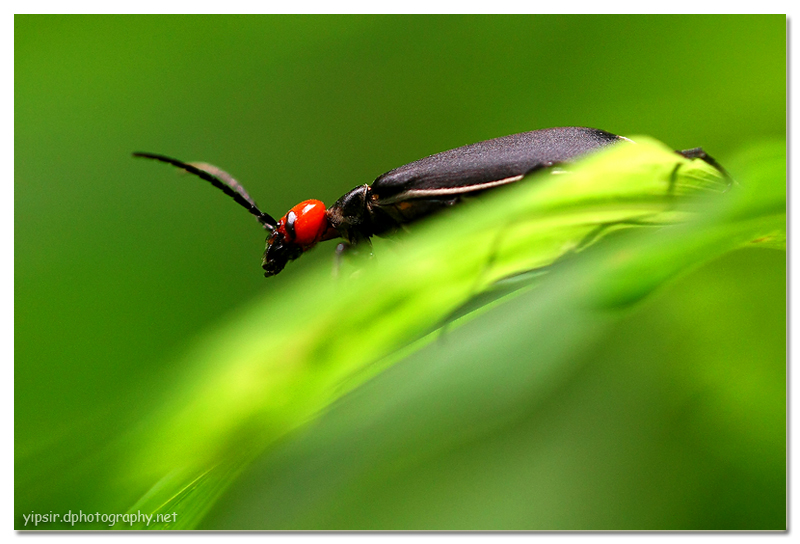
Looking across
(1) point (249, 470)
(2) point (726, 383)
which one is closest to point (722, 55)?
(2) point (726, 383)

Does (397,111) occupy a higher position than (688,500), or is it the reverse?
(397,111)

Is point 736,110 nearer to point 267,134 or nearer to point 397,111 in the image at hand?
point 397,111

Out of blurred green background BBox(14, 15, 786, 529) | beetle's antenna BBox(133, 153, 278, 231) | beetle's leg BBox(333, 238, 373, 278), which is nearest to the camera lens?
blurred green background BBox(14, 15, 786, 529)

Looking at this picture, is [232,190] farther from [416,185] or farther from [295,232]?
[416,185]

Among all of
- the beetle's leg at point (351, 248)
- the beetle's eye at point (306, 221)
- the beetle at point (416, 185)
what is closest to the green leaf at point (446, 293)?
the beetle at point (416, 185)

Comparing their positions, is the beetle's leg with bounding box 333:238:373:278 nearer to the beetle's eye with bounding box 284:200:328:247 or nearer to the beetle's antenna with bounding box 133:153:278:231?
the beetle's eye with bounding box 284:200:328:247

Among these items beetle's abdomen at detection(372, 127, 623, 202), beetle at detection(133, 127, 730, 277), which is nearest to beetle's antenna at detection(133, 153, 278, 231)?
beetle at detection(133, 127, 730, 277)

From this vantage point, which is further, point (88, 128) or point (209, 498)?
point (88, 128)
